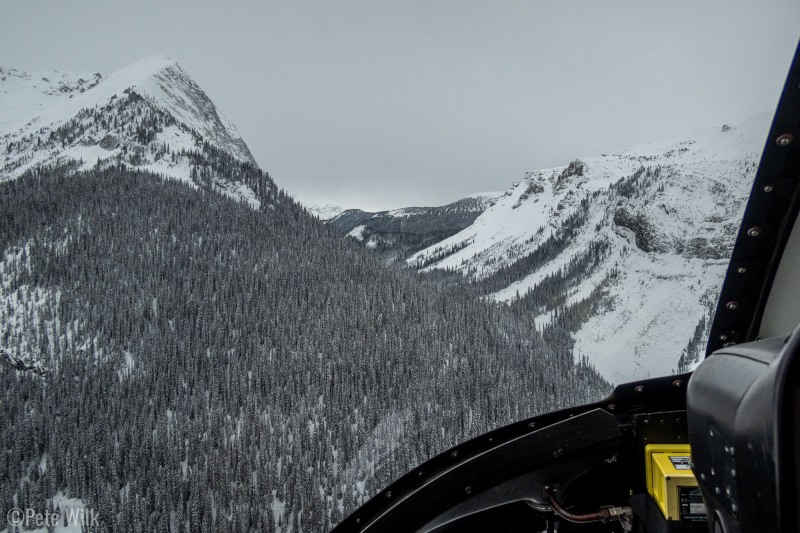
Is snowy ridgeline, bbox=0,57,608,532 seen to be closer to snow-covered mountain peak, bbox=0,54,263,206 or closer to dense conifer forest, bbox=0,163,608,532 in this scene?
dense conifer forest, bbox=0,163,608,532

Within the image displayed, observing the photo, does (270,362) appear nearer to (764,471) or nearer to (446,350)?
(446,350)

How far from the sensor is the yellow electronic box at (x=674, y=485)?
2.35 meters

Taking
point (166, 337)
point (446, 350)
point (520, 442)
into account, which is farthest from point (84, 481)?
point (520, 442)

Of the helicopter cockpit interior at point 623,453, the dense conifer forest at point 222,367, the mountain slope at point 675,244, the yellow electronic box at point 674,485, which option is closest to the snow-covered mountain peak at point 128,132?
the dense conifer forest at point 222,367

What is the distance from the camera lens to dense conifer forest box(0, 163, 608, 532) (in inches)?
1705

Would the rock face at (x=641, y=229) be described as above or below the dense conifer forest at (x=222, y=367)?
above

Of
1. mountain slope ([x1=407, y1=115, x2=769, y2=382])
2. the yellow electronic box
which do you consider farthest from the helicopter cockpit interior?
mountain slope ([x1=407, y1=115, x2=769, y2=382])

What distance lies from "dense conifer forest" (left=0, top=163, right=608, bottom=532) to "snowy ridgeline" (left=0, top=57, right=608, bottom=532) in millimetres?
237

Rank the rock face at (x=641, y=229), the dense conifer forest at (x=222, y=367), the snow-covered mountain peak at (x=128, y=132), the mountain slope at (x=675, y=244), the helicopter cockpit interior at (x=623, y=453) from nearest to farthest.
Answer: the helicopter cockpit interior at (x=623, y=453) → the mountain slope at (x=675, y=244) → the rock face at (x=641, y=229) → the dense conifer forest at (x=222, y=367) → the snow-covered mountain peak at (x=128, y=132)

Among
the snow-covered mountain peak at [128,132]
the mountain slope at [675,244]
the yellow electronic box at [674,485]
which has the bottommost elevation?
the yellow electronic box at [674,485]

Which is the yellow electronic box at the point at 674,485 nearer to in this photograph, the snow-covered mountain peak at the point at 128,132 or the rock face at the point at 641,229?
the rock face at the point at 641,229

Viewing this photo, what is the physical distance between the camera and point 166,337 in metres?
60.2

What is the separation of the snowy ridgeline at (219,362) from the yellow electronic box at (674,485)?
42.2m

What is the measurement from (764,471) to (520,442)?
196 cm
